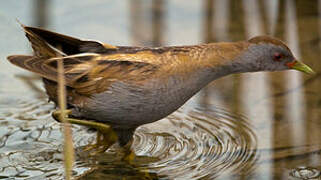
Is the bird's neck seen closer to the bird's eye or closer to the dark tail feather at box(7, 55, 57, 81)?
the bird's eye

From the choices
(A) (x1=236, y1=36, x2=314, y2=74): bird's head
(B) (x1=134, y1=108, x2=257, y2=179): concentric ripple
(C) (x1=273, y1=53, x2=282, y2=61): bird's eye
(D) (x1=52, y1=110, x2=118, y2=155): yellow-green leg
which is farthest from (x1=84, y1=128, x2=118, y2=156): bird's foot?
(C) (x1=273, y1=53, x2=282, y2=61): bird's eye

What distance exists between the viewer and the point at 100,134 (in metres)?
4.97

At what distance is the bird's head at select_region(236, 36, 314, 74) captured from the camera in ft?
15.6

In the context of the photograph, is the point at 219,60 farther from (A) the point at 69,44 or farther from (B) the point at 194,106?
(B) the point at 194,106

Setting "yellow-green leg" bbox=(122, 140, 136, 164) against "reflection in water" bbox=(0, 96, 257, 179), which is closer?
"reflection in water" bbox=(0, 96, 257, 179)

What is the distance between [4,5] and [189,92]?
3119 millimetres

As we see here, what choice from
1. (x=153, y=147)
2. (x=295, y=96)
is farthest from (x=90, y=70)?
(x=295, y=96)

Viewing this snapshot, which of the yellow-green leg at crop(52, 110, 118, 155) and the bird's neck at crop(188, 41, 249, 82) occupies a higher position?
the bird's neck at crop(188, 41, 249, 82)

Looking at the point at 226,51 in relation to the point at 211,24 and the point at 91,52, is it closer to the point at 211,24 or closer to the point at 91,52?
the point at 91,52

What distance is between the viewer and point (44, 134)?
16.8 feet

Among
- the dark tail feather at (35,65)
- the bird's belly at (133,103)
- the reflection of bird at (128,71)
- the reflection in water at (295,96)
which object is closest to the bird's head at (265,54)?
the reflection of bird at (128,71)

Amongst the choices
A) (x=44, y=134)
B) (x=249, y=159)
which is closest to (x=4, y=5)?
(x=44, y=134)

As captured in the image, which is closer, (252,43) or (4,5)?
(252,43)

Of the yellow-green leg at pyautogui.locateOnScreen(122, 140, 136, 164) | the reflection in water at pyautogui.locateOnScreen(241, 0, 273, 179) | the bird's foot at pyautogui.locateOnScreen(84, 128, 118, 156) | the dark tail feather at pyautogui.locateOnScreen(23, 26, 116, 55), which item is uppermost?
the dark tail feather at pyautogui.locateOnScreen(23, 26, 116, 55)
